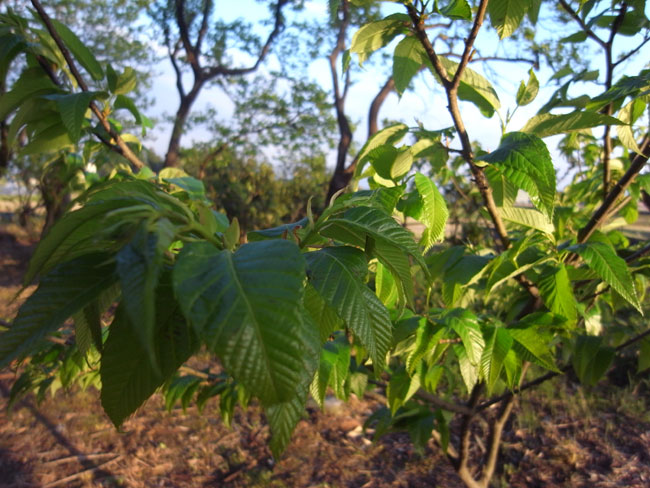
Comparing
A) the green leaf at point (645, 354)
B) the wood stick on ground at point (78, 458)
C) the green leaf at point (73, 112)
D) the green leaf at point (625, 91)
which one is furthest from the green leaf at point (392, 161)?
the wood stick on ground at point (78, 458)

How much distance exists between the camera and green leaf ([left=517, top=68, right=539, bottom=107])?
3.59 feet

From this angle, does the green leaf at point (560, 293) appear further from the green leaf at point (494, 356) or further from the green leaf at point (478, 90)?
the green leaf at point (478, 90)

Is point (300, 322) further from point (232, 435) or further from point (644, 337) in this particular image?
point (232, 435)

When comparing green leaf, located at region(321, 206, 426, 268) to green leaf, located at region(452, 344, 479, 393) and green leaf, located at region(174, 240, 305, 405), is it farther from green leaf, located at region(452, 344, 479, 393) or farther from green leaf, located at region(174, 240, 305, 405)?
green leaf, located at region(452, 344, 479, 393)

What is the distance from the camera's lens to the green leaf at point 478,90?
41.9 inches

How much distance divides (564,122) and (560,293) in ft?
1.45

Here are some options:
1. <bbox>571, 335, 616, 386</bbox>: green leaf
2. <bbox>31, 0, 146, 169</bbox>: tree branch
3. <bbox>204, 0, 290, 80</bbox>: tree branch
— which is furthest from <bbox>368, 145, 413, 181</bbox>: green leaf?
<bbox>204, 0, 290, 80</bbox>: tree branch

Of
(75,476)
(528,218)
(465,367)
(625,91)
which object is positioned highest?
(625,91)

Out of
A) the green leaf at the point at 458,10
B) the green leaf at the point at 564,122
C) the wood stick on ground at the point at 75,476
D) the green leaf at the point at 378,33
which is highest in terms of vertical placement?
the green leaf at the point at 378,33

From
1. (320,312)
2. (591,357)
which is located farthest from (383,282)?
(591,357)

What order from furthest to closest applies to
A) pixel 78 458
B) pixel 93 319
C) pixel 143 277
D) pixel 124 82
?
pixel 78 458 → pixel 124 82 → pixel 93 319 → pixel 143 277

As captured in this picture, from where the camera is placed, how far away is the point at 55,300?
1.49ft

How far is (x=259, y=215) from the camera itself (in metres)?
8.56

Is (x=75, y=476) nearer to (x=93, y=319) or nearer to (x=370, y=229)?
(x=93, y=319)
